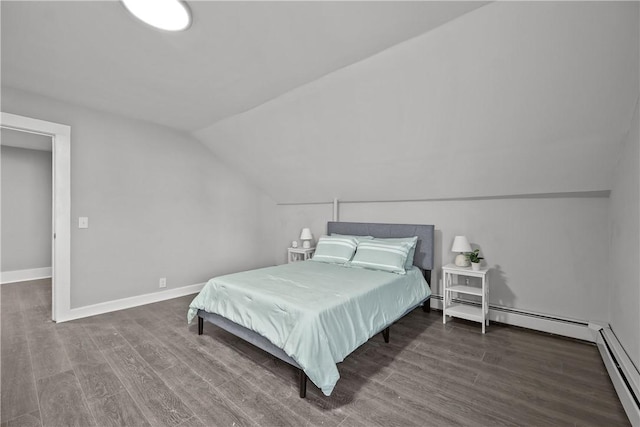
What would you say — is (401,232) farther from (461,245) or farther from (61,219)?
(61,219)

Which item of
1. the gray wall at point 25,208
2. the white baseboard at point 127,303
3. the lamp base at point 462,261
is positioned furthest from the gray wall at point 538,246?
the gray wall at point 25,208

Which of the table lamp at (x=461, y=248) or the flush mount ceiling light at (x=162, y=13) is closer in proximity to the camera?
the flush mount ceiling light at (x=162, y=13)

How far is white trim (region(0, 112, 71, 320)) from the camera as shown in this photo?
120 inches

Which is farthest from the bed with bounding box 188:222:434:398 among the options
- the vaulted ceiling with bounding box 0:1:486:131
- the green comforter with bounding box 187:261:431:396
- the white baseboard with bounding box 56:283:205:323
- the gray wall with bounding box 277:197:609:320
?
the vaulted ceiling with bounding box 0:1:486:131

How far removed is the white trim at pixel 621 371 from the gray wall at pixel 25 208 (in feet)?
24.8

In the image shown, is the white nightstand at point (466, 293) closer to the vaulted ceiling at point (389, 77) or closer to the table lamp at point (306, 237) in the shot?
the vaulted ceiling at point (389, 77)

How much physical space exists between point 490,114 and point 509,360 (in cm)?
202

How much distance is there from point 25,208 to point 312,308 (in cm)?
594

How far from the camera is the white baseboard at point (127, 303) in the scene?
320cm

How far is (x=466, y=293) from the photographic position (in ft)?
10.2

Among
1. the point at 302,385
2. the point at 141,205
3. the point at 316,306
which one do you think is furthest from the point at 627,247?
the point at 141,205

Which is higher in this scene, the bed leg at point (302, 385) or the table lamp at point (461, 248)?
the table lamp at point (461, 248)

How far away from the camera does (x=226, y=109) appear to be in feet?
10.9

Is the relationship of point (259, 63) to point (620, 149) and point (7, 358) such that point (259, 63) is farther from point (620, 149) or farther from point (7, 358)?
point (7, 358)
